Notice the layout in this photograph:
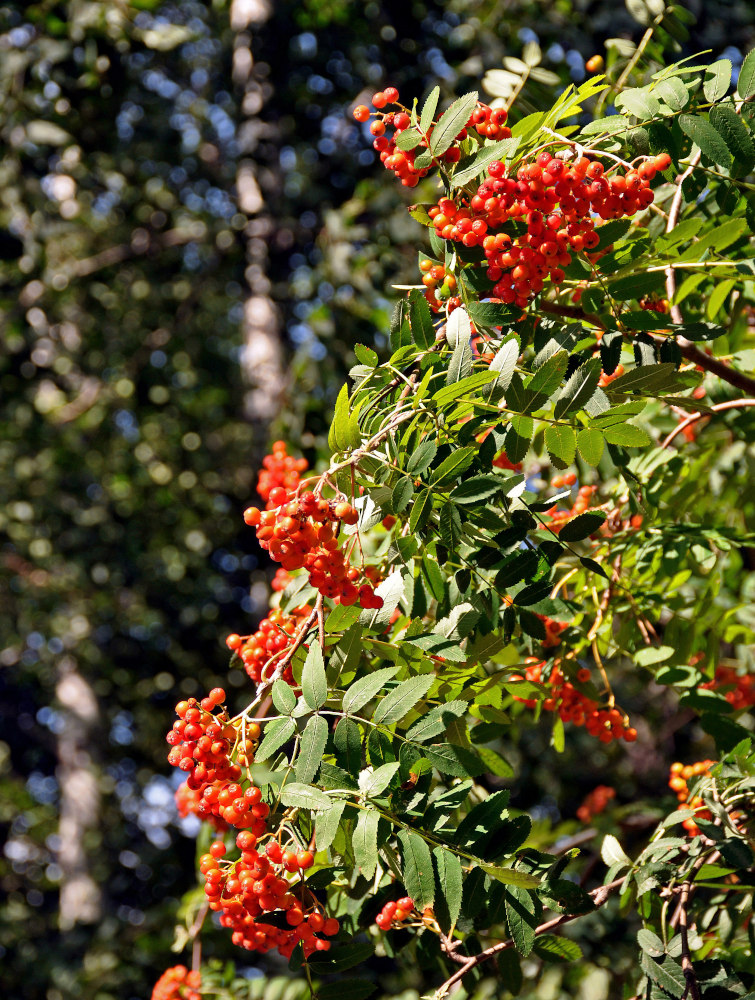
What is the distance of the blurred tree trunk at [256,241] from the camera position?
5246mm

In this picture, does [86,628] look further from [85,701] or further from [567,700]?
[567,700]

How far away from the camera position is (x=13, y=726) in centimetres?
966

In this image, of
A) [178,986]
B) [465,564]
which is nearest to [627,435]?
[465,564]

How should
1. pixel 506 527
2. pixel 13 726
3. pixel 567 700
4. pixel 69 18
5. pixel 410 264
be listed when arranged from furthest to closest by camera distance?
pixel 13 726 < pixel 410 264 < pixel 69 18 < pixel 567 700 < pixel 506 527

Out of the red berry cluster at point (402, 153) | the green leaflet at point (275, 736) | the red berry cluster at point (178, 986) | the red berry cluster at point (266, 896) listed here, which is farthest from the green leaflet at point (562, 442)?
the red berry cluster at point (178, 986)

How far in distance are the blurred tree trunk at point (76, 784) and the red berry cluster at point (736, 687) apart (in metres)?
6.20

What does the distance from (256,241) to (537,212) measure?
180 inches

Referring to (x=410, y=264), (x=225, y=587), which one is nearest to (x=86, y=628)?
(x=225, y=587)

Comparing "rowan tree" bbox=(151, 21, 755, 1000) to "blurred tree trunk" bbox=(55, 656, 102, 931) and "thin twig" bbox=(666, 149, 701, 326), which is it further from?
"blurred tree trunk" bbox=(55, 656, 102, 931)

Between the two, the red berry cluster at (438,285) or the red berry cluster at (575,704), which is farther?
the red berry cluster at (575,704)

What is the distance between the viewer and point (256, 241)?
17.9ft

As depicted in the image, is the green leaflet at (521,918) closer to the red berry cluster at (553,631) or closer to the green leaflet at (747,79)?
the red berry cluster at (553,631)

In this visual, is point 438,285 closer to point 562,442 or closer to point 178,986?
point 562,442

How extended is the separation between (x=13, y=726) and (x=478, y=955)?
9.45 metres
